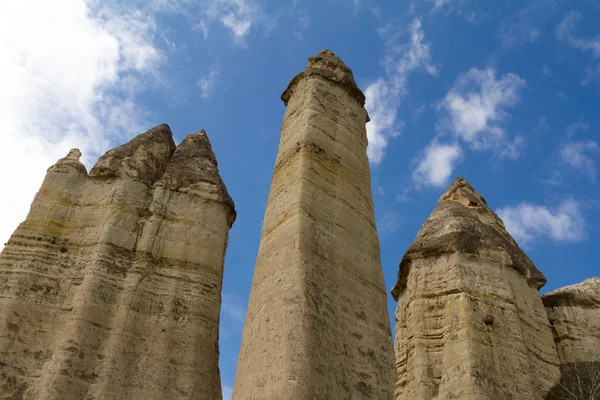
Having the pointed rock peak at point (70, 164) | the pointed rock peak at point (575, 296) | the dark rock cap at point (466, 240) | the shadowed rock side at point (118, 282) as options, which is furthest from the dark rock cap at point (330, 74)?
the pointed rock peak at point (575, 296)

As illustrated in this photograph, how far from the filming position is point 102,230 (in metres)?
9.82

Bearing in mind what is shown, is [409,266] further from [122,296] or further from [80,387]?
[80,387]

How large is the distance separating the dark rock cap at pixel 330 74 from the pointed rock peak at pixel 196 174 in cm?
196

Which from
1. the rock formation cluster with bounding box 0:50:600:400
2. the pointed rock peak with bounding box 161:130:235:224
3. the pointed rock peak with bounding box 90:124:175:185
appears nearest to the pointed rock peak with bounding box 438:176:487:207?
the rock formation cluster with bounding box 0:50:600:400

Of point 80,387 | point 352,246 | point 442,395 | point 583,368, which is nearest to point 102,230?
point 80,387

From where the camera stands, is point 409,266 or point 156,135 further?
point 156,135

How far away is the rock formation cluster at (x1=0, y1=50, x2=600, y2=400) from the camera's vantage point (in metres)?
7.18

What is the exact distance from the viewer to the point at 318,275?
737 cm

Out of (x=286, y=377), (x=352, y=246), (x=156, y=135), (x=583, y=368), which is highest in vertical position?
(x=156, y=135)

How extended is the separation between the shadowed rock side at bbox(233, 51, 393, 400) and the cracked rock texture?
415cm

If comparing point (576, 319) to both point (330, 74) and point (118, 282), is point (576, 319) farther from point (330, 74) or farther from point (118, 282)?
point (118, 282)

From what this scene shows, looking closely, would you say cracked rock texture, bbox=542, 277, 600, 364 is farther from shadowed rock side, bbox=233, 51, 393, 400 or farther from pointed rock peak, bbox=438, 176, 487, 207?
shadowed rock side, bbox=233, 51, 393, 400

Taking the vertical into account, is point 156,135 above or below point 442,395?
above

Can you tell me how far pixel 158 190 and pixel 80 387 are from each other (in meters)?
3.87
